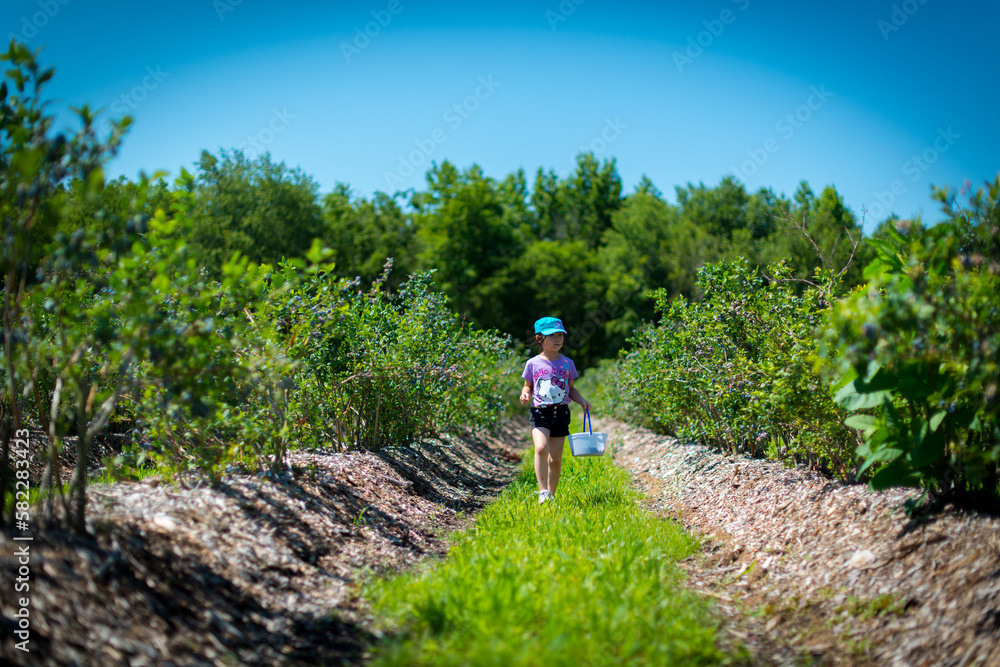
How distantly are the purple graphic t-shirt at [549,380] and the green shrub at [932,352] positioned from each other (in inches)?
103

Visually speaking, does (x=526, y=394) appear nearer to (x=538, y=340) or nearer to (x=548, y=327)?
(x=538, y=340)

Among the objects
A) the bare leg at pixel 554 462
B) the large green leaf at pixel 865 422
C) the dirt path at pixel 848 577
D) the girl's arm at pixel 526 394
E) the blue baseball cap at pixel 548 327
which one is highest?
the blue baseball cap at pixel 548 327

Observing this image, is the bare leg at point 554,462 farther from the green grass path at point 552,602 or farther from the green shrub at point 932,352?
the green shrub at point 932,352

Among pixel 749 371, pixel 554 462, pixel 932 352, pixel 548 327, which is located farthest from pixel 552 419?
pixel 932 352

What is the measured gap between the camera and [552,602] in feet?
9.59

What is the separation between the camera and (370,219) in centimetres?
3791

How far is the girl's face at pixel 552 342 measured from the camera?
19.8 ft

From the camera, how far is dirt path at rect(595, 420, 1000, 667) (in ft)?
8.83

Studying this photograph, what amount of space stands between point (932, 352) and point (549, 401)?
137 inches

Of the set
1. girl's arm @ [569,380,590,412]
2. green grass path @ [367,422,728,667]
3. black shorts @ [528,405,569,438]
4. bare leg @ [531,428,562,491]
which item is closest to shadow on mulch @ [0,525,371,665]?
green grass path @ [367,422,728,667]

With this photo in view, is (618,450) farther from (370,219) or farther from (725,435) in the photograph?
(370,219)

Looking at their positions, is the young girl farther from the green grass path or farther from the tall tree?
the tall tree

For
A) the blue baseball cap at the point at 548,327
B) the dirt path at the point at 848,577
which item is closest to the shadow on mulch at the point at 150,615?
the dirt path at the point at 848,577

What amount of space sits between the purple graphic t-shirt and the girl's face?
0.12 meters
